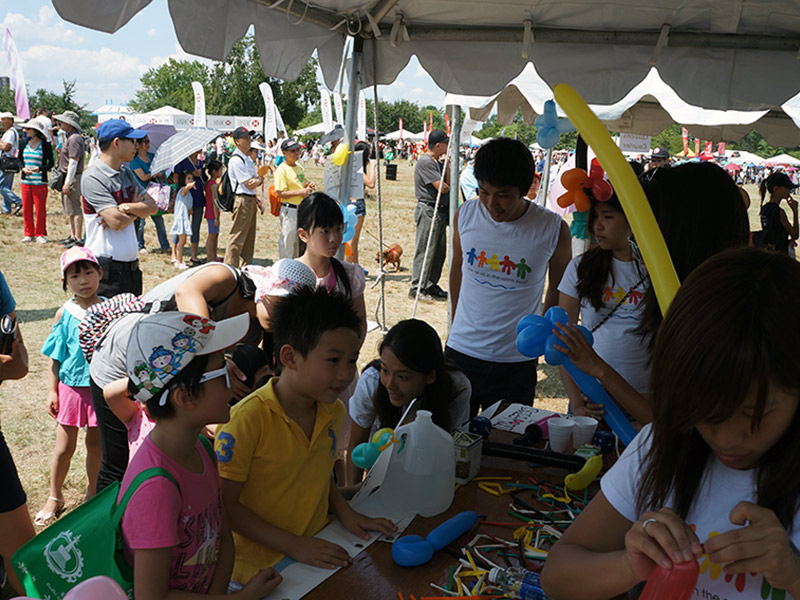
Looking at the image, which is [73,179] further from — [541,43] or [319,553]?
[319,553]

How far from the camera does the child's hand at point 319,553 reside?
1476 millimetres

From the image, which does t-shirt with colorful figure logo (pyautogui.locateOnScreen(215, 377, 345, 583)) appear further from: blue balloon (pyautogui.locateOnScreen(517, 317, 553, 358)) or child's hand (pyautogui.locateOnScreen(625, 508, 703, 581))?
child's hand (pyautogui.locateOnScreen(625, 508, 703, 581))

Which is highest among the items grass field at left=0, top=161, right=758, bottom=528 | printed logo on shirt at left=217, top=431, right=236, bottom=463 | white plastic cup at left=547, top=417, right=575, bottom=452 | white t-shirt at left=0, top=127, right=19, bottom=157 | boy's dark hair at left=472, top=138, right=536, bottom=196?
white t-shirt at left=0, top=127, right=19, bottom=157

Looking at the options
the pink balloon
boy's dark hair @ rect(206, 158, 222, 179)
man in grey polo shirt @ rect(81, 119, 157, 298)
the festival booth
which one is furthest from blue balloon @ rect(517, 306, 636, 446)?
boy's dark hair @ rect(206, 158, 222, 179)

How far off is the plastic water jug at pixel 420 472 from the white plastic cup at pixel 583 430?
56 cm

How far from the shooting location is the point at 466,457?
1873 mm

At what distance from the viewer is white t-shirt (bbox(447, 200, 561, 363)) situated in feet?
9.64

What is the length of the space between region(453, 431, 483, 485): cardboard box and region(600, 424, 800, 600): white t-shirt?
32.4 inches

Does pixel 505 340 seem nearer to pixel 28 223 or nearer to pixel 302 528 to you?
pixel 302 528

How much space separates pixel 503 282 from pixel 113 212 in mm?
2519

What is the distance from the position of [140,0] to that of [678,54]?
255 cm

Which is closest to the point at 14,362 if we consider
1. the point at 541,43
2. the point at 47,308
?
the point at 541,43

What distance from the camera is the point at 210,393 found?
59.3 inches

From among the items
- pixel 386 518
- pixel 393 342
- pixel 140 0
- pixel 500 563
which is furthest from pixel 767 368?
pixel 140 0
